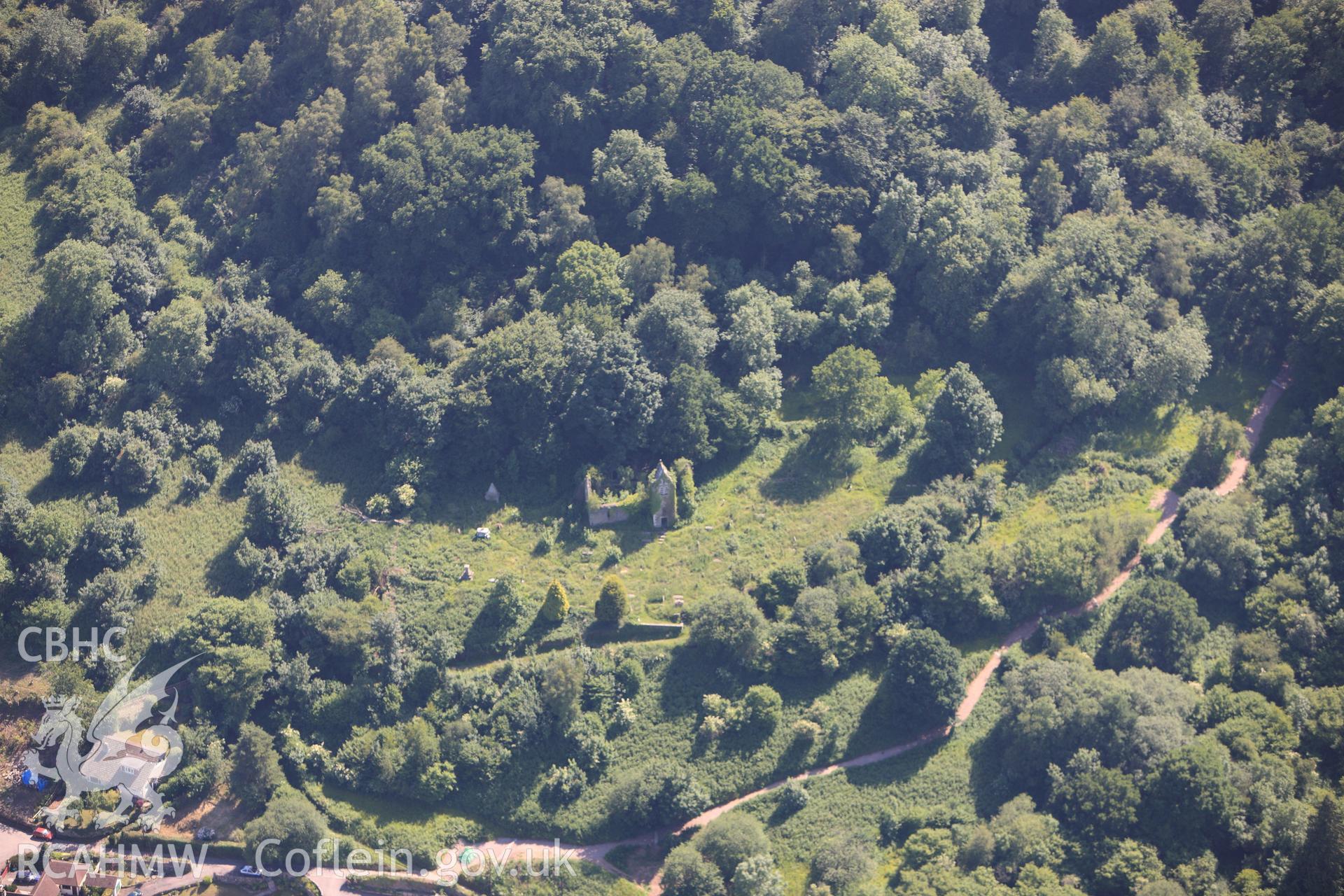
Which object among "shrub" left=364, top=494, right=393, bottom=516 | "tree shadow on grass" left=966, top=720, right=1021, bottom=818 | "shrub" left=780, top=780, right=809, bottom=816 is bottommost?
"shrub" left=780, top=780, right=809, bottom=816

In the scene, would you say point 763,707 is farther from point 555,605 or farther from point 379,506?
point 379,506

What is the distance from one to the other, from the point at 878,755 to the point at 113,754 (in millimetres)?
40508

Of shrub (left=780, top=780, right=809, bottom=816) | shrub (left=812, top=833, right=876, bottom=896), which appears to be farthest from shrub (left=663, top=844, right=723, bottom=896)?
shrub (left=780, top=780, right=809, bottom=816)

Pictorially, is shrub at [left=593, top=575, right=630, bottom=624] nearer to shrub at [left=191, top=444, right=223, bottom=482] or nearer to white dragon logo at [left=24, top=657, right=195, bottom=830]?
white dragon logo at [left=24, top=657, right=195, bottom=830]

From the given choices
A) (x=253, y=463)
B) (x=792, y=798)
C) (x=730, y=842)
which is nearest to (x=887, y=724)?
(x=792, y=798)

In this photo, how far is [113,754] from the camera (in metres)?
75.9

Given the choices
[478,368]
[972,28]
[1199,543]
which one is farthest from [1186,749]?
[972,28]

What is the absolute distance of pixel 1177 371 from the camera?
86938 mm

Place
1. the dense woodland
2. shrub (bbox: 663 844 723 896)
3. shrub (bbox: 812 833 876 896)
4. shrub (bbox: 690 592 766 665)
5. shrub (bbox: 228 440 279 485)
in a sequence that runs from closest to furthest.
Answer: shrub (bbox: 663 844 723 896)
shrub (bbox: 812 833 876 896)
the dense woodland
shrub (bbox: 690 592 766 665)
shrub (bbox: 228 440 279 485)

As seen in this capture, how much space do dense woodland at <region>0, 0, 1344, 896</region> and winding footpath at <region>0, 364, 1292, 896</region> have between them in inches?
36.2

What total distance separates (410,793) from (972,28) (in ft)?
212

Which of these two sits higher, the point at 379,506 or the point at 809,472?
the point at 809,472

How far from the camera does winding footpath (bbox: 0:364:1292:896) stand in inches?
2908

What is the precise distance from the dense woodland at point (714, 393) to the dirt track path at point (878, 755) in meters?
0.87
